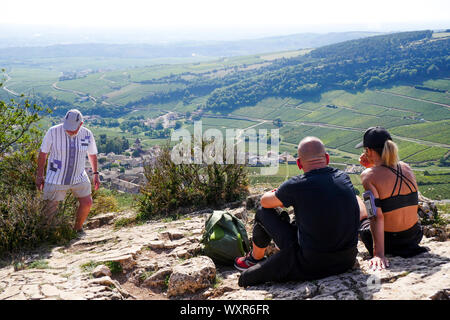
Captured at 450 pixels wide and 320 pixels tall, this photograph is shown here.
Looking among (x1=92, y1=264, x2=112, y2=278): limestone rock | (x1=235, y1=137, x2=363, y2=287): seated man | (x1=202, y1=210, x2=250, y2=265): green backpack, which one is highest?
(x1=235, y1=137, x2=363, y2=287): seated man

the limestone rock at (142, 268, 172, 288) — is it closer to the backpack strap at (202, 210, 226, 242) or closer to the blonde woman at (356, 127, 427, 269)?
the backpack strap at (202, 210, 226, 242)

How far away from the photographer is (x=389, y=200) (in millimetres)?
3275

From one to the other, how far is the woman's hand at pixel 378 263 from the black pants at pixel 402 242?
0.28 m

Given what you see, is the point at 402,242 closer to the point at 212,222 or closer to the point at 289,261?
the point at 289,261

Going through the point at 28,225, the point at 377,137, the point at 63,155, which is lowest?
the point at 28,225

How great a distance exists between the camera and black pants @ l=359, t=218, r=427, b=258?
3.38 meters

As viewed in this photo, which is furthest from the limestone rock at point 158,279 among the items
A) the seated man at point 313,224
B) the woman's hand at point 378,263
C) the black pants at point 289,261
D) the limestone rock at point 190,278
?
the woman's hand at point 378,263

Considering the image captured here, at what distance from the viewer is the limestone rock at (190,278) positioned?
3.39 meters

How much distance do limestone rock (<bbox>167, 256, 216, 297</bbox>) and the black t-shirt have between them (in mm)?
1037

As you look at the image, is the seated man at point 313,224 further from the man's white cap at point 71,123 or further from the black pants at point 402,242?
the man's white cap at point 71,123

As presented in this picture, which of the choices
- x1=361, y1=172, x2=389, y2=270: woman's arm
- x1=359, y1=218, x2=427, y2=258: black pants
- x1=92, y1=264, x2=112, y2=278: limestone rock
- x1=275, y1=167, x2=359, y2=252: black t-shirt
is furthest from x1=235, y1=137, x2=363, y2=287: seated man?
x1=92, y1=264, x2=112, y2=278: limestone rock

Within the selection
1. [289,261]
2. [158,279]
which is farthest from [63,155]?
[289,261]

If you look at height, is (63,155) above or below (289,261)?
above

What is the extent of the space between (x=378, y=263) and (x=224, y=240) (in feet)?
4.97
